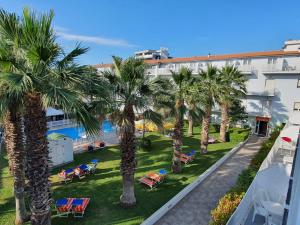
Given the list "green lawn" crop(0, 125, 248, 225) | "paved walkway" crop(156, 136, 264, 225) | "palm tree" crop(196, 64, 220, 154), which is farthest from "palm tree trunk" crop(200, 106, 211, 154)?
"paved walkway" crop(156, 136, 264, 225)

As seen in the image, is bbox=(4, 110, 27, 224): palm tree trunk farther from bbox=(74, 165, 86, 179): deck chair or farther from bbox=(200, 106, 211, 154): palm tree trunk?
bbox=(200, 106, 211, 154): palm tree trunk

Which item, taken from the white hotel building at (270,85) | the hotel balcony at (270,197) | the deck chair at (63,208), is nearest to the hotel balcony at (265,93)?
the white hotel building at (270,85)

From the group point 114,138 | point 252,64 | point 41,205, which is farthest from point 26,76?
point 252,64

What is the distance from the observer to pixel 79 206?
11484mm

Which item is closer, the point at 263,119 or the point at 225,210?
the point at 225,210

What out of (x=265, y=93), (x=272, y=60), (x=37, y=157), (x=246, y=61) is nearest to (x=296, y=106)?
(x=265, y=93)

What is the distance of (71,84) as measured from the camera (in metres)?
7.20

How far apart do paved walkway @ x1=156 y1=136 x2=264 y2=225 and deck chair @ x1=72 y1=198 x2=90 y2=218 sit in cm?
406

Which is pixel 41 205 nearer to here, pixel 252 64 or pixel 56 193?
pixel 56 193

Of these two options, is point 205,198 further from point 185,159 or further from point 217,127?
point 217,127

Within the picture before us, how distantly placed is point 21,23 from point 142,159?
16.9m

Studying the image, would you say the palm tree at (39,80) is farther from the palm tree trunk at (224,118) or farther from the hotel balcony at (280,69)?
the hotel balcony at (280,69)

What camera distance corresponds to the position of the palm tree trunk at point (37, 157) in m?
6.84

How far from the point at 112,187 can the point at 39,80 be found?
1054 cm
